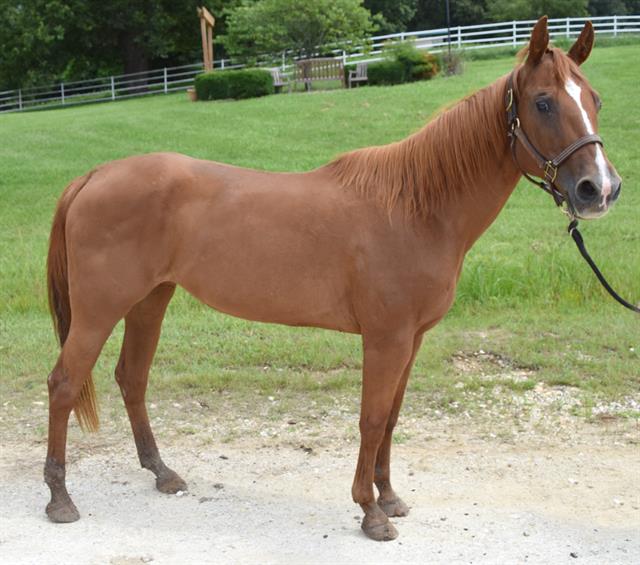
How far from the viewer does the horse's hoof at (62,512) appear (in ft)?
13.3

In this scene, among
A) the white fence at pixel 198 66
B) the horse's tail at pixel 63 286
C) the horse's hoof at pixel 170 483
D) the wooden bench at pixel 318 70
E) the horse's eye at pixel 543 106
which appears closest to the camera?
the horse's eye at pixel 543 106

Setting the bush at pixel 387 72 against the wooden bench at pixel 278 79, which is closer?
the bush at pixel 387 72

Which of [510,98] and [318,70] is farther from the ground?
[318,70]

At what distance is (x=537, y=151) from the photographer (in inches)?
134

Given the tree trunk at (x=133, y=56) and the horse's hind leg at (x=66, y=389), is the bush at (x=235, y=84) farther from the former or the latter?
the horse's hind leg at (x=66, y=389)

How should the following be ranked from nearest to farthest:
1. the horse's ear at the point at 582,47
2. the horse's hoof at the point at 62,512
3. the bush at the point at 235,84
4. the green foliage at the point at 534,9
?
1. the horse's ear at the point at 582,47
2. the horse's hoof at the point at 62,512
3. the bush at the point at 235,84
4. the green foliage at the point at 534,9

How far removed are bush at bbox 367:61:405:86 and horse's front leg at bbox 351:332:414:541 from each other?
20.3m

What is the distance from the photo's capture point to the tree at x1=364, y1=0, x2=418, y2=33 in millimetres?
42250

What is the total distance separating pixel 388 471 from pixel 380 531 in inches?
16.2

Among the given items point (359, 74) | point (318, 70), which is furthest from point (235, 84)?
point (359, 74)

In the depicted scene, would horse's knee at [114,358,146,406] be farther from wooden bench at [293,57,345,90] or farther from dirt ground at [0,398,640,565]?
wooden bench at [293,57,345,90]

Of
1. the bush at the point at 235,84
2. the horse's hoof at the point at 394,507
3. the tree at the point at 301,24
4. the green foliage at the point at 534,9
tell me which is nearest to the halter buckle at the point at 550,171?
the horse's hoof at the point at 394,507

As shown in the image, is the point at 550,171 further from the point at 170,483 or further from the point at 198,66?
the point at 198,66

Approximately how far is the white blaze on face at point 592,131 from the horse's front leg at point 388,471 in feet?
4.50
